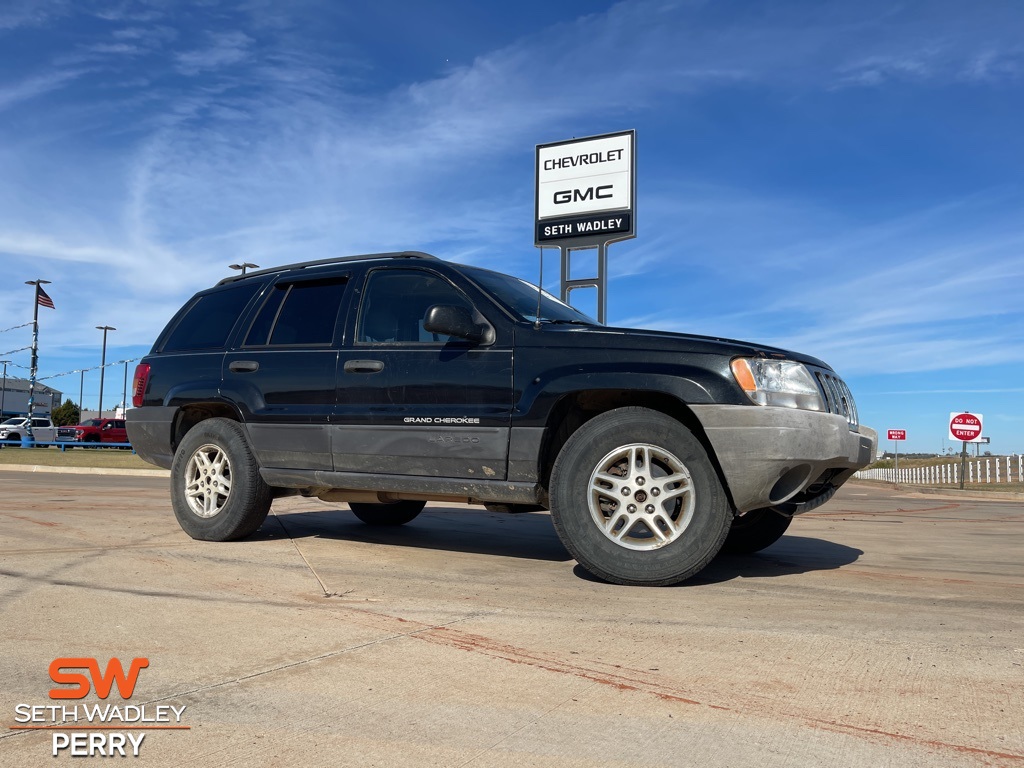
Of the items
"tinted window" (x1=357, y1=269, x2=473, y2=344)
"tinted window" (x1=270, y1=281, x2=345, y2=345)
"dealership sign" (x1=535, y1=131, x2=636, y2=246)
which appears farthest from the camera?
"dealership sign" (x1=535, y1=131, x2=636, y2=246)

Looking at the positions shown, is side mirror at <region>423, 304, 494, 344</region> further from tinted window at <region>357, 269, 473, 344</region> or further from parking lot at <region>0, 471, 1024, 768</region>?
parking lot at <region>0, 471, 1024, 768</region>

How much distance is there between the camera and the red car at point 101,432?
130 feet

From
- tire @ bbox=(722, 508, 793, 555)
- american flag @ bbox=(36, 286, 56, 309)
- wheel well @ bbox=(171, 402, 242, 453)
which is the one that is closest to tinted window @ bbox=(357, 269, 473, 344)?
wheel well @ bbox=(171, 402, 242, 453)

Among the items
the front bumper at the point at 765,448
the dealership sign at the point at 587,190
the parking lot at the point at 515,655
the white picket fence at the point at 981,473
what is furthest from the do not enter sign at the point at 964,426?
the front bumper at the point at 765,448

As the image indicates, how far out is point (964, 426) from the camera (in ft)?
79.3

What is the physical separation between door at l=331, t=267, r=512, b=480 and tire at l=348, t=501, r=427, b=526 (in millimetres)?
1775

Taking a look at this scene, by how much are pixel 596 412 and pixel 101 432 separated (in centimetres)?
4051

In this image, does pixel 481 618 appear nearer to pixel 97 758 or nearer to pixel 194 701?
pixel 194 701

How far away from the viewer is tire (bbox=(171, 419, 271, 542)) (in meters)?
5.69

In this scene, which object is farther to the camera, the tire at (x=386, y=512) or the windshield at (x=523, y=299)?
the tire at (x=386, y=512)

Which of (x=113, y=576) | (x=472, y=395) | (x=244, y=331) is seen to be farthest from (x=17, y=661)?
(x=244, y=331)

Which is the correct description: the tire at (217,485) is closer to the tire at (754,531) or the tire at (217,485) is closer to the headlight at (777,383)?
the tire at (754,531)

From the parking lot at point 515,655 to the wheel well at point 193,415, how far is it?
1.10 metres

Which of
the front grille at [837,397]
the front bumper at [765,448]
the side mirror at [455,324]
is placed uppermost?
the side mirror at [455,324]
